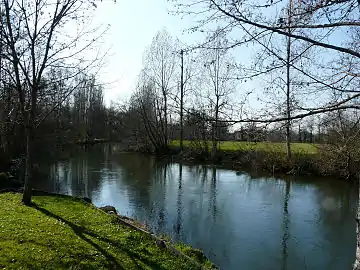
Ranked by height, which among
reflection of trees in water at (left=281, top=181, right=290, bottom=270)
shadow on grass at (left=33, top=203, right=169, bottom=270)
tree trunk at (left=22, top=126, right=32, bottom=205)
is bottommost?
reflection of trees in water at (left=281, top=181, right=290, bottom=270)

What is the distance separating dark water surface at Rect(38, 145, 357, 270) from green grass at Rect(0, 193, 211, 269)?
7.51 feet

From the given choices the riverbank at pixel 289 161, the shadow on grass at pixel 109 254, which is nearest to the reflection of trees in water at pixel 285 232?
the shadow on grass at pixel 109 254

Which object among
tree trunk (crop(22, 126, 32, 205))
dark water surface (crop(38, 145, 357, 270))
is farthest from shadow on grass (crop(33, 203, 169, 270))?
dark water surface (crop(38, 145, 357, 270))

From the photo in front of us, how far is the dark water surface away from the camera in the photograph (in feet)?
28.9

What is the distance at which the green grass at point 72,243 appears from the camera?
520 centimetres

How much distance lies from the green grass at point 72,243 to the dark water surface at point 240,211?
229 cm

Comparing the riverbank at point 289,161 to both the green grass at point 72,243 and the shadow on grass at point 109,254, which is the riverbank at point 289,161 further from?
the shadow on grass at point 109,254

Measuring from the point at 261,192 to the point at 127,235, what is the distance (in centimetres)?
1145

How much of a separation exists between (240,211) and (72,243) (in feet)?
26.8

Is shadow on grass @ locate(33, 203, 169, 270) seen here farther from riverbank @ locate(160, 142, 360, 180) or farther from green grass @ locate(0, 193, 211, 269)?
riverbank @ locate(160, 142, 360, 180)

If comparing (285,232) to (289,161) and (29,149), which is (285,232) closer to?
(29,149)

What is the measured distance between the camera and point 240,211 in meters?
13.0

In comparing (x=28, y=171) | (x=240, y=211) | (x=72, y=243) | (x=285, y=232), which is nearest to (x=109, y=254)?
(x=72, y=243)

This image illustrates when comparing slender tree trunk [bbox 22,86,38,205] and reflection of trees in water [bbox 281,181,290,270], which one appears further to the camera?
slender tree trunk [bbox 22,86,38,205]
